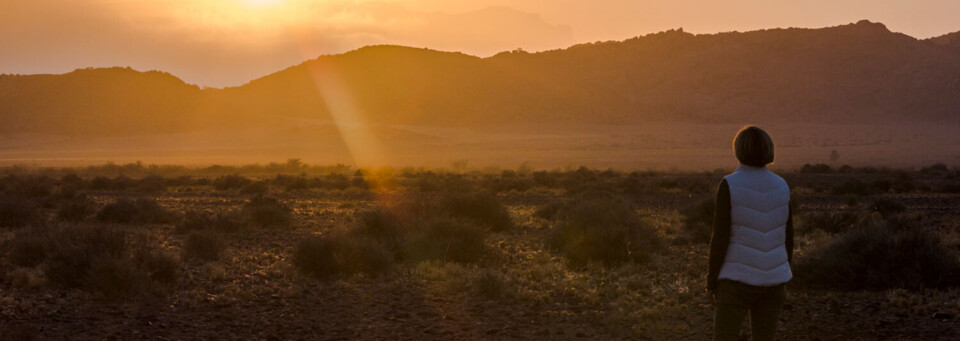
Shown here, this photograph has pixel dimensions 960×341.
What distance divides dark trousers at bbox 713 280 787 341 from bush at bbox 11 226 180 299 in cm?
774

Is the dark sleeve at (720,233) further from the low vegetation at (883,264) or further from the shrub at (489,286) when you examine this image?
the low vegetation at (883,264)

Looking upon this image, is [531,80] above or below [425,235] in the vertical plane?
above

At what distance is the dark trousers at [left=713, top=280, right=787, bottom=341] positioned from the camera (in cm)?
465

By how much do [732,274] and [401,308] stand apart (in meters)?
5.65

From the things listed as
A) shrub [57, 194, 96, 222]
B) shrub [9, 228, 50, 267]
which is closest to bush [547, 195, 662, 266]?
shrub [9, 228, 50, 267]

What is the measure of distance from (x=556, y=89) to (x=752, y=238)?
435 feet

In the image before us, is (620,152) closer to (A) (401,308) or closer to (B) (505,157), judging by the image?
(B) (505,157)

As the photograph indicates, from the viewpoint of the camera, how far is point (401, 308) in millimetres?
9570

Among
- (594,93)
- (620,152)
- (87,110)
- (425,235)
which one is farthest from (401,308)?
(87,110)

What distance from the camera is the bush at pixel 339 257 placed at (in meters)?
11.7

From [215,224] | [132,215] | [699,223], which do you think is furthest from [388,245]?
[132,215]

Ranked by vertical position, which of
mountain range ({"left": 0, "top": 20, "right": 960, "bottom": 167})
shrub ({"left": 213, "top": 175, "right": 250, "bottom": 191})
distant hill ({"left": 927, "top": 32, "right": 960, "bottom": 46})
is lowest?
shrub ({"left": 213, "top": 175, "right": 250, "bottom": 191})

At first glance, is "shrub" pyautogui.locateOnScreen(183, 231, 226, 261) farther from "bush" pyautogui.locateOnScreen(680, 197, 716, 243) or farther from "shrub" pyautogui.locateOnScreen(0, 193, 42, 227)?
"bush" pyautogui.locateOnScreen(680, 197, 716, 243)

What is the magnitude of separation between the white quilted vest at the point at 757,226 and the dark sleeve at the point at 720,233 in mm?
30
